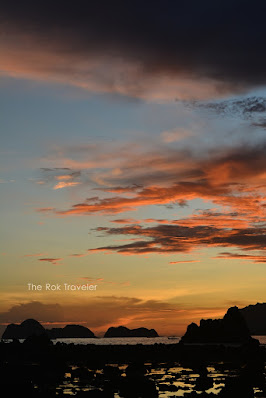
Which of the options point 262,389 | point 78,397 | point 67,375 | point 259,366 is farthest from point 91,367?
point 78,397

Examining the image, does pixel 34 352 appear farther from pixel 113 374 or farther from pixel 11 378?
pixel 11 378

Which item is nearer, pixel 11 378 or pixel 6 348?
pixel 11 378

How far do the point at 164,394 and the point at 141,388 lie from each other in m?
2.15

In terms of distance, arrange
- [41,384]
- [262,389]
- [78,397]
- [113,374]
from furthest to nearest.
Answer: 1. [113,374]
2. [41,384]
3. [262,389]
4. [78,397]

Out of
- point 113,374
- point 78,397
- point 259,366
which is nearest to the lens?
point 78,397

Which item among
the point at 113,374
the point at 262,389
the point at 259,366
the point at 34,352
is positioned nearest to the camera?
the point at 262,389

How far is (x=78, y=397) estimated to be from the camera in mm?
41281

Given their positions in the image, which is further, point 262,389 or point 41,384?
point 41,384

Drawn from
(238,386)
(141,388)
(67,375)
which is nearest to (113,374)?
(67,375)

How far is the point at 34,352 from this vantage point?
101m

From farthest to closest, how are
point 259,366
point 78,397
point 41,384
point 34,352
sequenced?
1. point 34,352
2. point 259,366
3. point 41,384
4. point 78,397

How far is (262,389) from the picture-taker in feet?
168

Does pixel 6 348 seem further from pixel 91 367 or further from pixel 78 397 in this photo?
pixel 78 397

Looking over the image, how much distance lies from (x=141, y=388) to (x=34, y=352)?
57.9 meters
